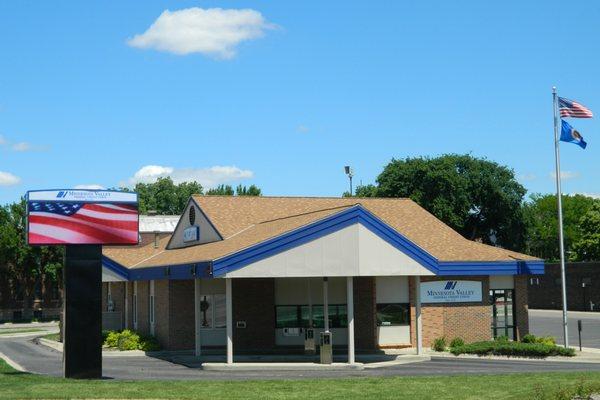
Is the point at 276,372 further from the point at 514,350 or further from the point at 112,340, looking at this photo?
the point at 112,340

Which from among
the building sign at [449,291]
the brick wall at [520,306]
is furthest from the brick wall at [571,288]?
the building sign at [449,291]

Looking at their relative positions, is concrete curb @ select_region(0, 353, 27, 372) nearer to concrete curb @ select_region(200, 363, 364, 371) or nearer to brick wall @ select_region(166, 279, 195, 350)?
concrete curb @ select_region(200, 363, 364, 371)

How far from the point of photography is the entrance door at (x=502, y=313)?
40.0m

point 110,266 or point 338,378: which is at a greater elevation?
point 110,266

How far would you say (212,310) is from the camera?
38000 mm

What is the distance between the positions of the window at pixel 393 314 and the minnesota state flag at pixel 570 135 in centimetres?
992

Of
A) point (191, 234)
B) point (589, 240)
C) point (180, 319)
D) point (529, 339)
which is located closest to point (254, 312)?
point (180, 319)

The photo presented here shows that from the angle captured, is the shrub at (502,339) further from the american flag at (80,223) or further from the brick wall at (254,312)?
the american flag at (80,223)

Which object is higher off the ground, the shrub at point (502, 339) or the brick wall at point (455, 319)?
the brick wall at point (455, 319)

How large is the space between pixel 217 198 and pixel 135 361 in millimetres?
11641

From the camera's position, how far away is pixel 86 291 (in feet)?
85.3

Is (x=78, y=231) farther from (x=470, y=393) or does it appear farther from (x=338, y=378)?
(x=470, y=393)

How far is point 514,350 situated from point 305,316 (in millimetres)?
8909

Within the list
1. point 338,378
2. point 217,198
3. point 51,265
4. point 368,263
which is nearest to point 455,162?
point 51,265
